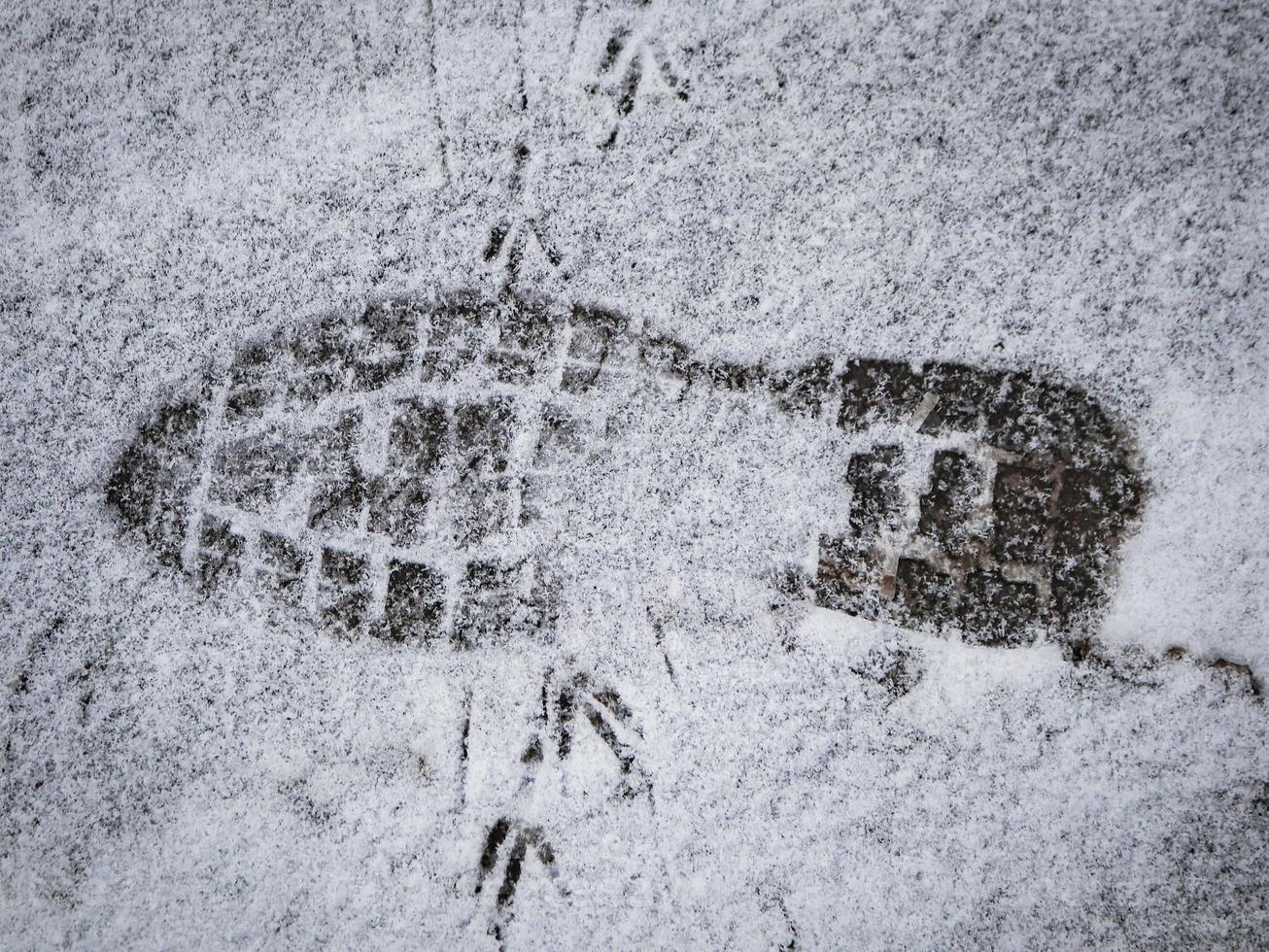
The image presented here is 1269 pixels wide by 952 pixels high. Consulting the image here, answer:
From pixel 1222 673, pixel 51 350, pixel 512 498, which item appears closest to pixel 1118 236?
pixel 1222 673

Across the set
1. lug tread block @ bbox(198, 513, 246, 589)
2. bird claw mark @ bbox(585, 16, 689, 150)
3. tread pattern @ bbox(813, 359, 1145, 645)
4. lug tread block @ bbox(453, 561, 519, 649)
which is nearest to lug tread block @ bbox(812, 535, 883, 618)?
tread pattern @ bbox(813, 359, 1145, 645)

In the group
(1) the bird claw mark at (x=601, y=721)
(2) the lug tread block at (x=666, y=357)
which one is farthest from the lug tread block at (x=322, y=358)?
(1) the bird claw mark at (x=601, y=721)

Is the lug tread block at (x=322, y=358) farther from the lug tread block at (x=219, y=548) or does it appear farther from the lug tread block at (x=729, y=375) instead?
the lug tread block at (x=729, y=375)

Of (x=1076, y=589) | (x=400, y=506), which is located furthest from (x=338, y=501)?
(x=1076, y=589)

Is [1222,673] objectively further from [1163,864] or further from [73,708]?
Result: [73,708]

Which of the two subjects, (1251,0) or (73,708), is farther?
(73,708)

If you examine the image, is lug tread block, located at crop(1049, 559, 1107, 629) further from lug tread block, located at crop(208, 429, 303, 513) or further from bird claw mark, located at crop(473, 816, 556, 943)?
lug tread block, located at crop(208, 429, 303, 513)
